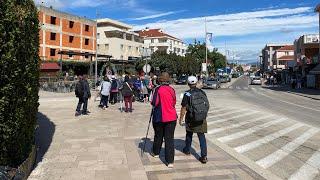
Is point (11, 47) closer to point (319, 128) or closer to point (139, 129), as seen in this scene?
point (139, 129)

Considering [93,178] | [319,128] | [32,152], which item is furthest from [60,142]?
[319,128]

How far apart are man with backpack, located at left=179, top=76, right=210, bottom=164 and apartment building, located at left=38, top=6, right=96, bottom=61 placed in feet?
168

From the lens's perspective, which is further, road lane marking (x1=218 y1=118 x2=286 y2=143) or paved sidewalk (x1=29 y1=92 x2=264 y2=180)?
road lane marking (x1=218 y1=118 x2=286 y2=143)

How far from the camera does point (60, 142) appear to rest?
10.3 meters

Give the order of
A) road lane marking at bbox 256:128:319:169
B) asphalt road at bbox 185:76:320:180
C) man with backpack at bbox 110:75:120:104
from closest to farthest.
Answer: asphalt road at bbox 185:76:320:180
road lane marking at bbox 256:128:319:169
man with backpack at bbox 110:75:120:104

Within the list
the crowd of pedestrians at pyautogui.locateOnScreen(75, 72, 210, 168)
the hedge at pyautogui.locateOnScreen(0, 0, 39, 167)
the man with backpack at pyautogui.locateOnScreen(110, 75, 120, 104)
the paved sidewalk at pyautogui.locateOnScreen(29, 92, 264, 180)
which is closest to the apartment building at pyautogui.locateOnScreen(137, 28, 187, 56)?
the man with backpack at pyautogui.locateOnScreen(110, 75, 120, 104)

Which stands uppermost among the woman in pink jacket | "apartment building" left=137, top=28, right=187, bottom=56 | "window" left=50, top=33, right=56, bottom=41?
"apartment building" left=137, top=28, right=187, bottom=56

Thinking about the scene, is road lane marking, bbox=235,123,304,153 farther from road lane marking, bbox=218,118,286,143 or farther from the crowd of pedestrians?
the crowd of pedestrians

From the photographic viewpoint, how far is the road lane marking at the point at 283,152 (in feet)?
26.6

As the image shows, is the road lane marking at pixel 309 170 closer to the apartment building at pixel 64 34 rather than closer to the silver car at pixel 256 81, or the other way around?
the apartment building at pixel 64 34

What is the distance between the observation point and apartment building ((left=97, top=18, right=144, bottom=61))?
274 feet

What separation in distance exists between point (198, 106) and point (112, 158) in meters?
1.97

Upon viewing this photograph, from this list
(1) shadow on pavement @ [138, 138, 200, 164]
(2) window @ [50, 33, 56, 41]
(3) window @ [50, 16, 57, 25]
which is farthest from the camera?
(3) window @ [50, 16, 57, 25]

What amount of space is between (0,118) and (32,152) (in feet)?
6.10
